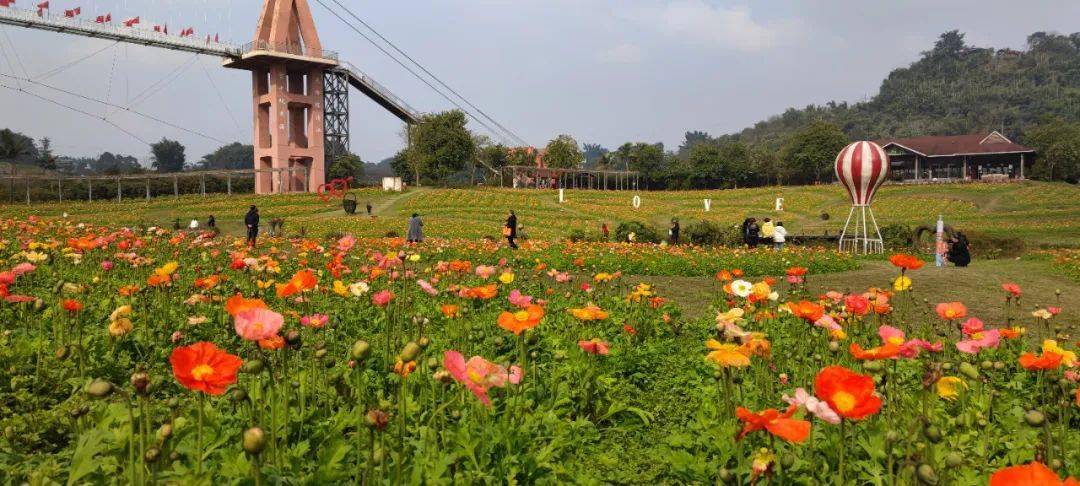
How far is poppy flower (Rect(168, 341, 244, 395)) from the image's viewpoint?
1.47 meters

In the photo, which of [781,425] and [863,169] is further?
[863,169]

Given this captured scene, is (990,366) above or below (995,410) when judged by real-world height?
above

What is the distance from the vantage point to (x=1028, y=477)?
3.79 feet

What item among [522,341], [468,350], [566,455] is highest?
[522,341]

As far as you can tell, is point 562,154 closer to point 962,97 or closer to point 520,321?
point 520,321

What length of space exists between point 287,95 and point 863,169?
1560 inches

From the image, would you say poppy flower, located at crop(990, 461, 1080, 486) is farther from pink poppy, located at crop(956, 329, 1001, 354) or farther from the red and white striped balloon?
the red and white striped balloon

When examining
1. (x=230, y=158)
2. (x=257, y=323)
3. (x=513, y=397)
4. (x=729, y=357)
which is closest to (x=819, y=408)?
(x=729, y=357)

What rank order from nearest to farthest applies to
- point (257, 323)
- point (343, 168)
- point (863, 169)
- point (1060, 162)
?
point (257, 323)
point (863, 169)
point (343, 168)
point (1060, 162)

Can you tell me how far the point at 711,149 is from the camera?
6825 centimetres

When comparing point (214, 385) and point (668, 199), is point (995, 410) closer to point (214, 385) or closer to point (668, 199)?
point (214, 385)

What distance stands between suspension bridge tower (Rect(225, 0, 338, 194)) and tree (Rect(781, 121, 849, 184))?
4424 cm

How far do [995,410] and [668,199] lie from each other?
47.7 m

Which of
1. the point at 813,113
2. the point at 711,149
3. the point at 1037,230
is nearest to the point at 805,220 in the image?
the point at 1037,230
